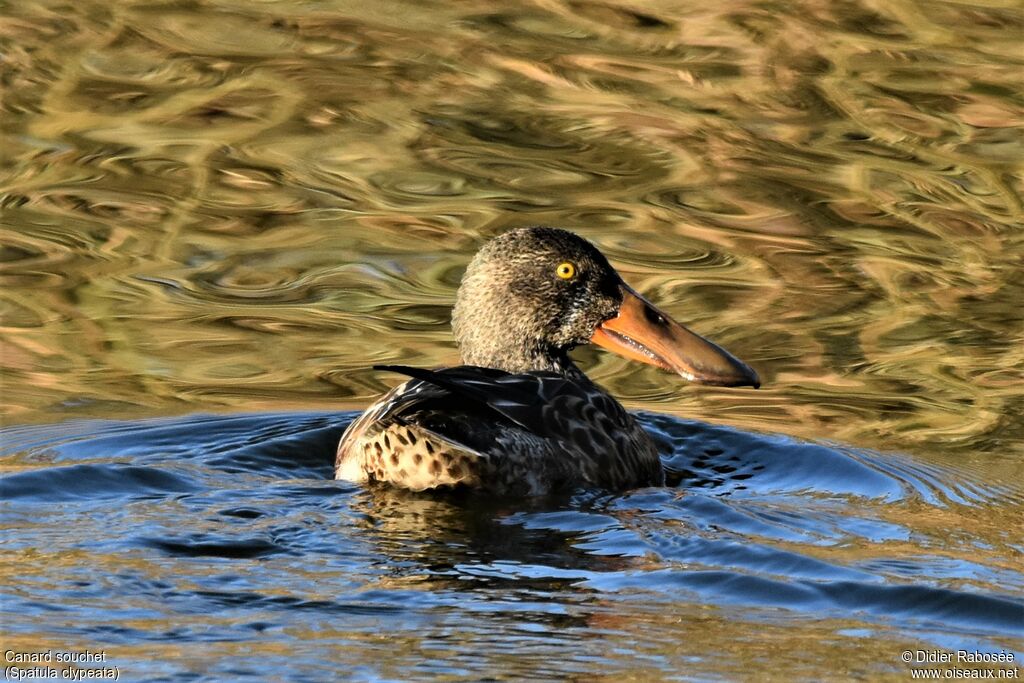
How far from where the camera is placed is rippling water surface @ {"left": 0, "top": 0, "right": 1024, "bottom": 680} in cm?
569

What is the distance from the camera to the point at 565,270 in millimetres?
8852

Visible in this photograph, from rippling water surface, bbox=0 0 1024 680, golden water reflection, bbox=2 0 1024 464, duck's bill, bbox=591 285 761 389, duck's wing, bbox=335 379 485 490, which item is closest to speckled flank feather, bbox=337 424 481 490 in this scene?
duck's wing, bbox=335 379 485 490

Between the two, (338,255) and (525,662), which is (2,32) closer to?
(338,255)

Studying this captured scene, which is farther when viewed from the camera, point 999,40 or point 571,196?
point 999,40

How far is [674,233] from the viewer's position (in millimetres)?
11461

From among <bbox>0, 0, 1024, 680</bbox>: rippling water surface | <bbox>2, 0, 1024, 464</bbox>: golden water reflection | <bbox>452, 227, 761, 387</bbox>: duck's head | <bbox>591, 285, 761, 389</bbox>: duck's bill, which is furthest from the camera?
<bbox>2, 0, 1024, 464</bbox>: golden water reflection

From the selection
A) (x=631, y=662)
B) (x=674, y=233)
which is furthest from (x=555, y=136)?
(x=631, y=662)

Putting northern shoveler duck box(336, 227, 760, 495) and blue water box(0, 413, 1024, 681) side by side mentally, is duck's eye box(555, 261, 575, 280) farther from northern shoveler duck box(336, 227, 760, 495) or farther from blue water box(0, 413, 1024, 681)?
blue water box(0, 413, 1024, 681)

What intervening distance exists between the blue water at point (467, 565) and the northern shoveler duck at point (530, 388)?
155 mm

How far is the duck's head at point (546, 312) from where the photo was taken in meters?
8.78

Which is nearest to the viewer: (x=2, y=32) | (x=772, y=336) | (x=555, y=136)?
(x=772, y=336)

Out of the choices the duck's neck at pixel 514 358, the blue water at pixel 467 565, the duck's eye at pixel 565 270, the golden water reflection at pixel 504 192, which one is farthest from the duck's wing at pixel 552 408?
the golden water reflection at pixel 504 192

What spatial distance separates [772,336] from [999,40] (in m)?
6.31

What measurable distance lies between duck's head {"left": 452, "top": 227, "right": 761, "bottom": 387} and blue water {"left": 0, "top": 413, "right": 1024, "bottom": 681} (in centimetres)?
81
